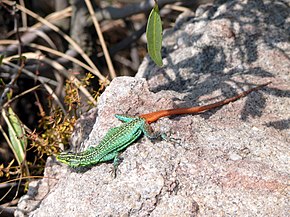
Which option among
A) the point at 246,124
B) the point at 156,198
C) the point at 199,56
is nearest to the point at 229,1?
the point at 199,56

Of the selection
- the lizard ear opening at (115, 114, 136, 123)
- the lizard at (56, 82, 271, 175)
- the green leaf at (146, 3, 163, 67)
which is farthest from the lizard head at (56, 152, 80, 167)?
the green leaf at (146, 3, 163, 67)

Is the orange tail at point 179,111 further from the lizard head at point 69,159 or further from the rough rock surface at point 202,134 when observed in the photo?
the lizard head at point 69,159

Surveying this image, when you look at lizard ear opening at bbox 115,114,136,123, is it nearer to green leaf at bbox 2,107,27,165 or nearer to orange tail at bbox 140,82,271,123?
orange tail at bbox 140,82,271,123

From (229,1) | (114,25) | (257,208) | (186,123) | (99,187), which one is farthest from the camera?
(114,25)

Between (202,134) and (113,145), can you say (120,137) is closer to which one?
(113,145)

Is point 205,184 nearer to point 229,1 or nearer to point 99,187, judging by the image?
point 99,187
